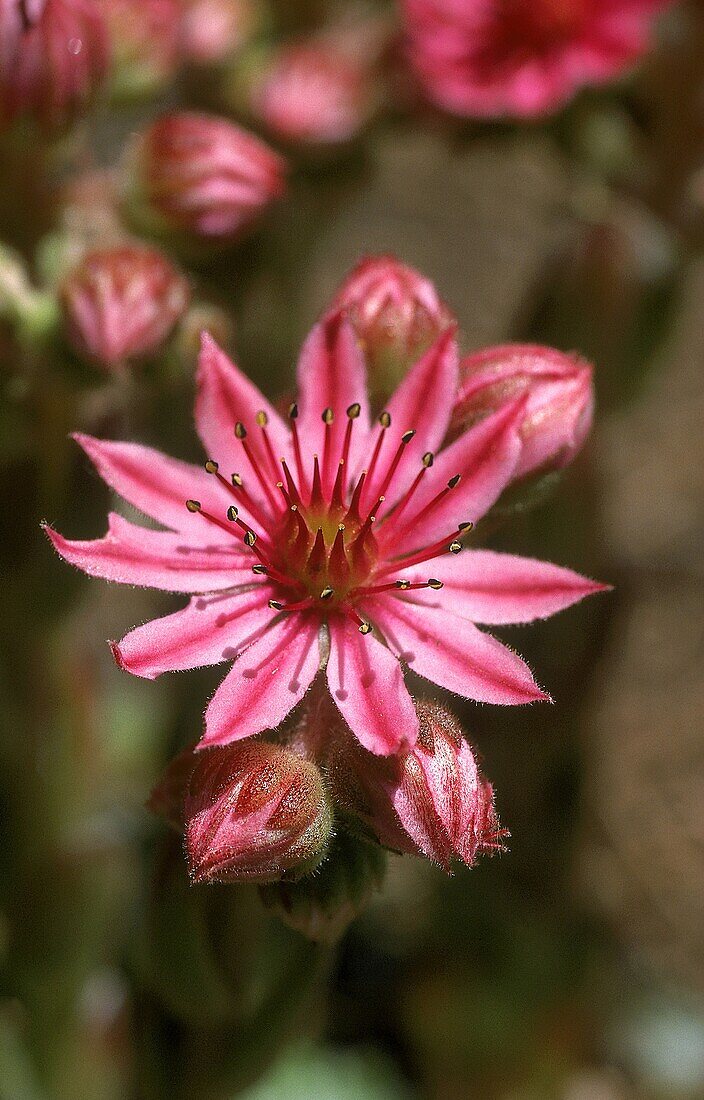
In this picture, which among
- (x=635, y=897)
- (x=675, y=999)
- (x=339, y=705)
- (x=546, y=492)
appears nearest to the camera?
(x=339, y=705)

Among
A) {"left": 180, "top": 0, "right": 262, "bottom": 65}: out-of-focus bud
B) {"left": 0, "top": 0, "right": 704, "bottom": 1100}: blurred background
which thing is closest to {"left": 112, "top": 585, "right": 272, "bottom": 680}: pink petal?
{"left": 0, "top": 0, "right": 704, "bottom": 1100}: blurred background

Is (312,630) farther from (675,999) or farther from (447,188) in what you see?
(447,188)

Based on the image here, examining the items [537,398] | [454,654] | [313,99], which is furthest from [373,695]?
[313,99]

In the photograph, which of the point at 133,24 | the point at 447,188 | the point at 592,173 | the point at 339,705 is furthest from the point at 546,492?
the point at 447,188

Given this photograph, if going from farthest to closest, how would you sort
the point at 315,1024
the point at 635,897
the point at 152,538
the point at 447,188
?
the point at 447,188 → the point at 635,897 → the point at 315,1024 → the point at 152,538

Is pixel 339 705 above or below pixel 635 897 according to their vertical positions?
above

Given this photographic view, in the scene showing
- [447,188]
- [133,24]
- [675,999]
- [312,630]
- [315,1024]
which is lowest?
[675,999]

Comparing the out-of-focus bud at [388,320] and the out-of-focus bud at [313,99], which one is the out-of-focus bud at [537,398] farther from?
the out-of-focus bud at [313,99]

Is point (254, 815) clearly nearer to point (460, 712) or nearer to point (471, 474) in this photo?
point (471, 474)
